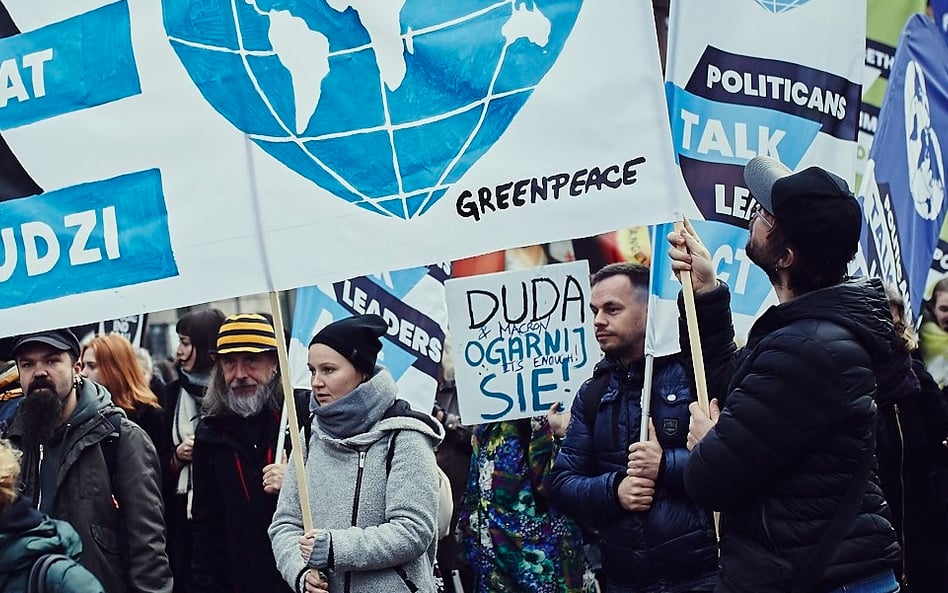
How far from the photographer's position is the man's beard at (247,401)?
6.09 metres

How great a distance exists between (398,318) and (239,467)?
1474 mm

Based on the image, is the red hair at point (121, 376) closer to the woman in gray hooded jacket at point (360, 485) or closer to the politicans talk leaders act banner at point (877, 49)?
the woman in gray hooded jacket at point (360, 485)

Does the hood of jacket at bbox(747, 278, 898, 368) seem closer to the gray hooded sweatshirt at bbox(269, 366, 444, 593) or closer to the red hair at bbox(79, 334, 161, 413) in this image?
the gray hooded sweatshirt at bbox(269, 366, 444, 593)

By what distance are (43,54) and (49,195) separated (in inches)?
18.6

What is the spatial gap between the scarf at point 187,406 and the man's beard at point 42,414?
3.75 ft

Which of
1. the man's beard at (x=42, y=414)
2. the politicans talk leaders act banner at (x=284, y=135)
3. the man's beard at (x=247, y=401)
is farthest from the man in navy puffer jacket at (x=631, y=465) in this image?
the man's beard at (x=42, y=414)

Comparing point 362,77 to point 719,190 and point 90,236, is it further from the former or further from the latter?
point 719,190

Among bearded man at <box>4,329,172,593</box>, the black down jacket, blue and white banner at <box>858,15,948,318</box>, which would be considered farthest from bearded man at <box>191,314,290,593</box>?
blue and white banner at <box>858,15,948,318</box>

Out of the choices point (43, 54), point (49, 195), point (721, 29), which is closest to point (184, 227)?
point (49, 195)

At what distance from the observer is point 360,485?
4766 mm

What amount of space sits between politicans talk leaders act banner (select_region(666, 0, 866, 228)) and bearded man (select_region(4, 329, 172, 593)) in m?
2.65

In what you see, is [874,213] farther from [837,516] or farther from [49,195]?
[49,195]

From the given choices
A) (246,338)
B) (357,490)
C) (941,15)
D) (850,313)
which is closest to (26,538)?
(357,490)

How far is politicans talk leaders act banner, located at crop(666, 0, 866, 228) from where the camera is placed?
17.2 ft
